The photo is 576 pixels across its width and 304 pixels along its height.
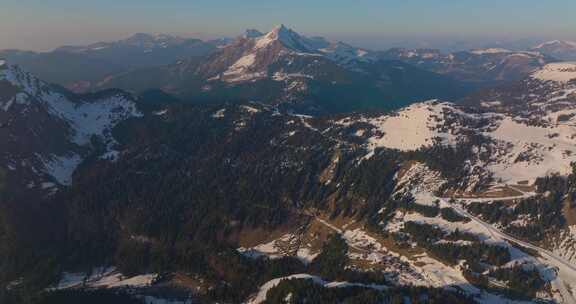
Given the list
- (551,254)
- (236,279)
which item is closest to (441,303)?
(551,254)

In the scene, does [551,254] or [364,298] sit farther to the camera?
[551,254]

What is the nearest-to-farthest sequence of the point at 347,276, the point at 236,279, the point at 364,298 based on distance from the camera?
the point at 364,298 → the point at 347,276 → the point at 236,279

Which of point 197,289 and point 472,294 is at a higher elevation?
point 472,294

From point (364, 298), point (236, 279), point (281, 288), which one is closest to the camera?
point (364, 298)

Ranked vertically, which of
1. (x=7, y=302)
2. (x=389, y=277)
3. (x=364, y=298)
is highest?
(x=364, y=298)

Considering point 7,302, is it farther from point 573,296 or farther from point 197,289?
point 573,296

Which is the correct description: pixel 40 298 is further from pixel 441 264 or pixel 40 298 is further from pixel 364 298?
pixel 441 264

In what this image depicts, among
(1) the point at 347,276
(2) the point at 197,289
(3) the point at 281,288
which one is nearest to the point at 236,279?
(2) the point at 197,289

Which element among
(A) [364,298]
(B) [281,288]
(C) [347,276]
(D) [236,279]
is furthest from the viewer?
(D) [236,279]

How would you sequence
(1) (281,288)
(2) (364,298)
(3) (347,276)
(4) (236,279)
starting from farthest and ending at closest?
(4) (236,279), (3) (347,276), (1) (281,288), (2) (364,298)
